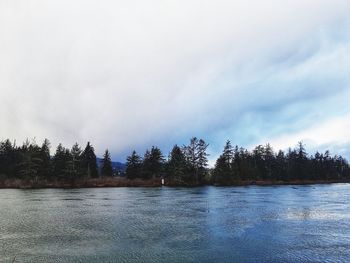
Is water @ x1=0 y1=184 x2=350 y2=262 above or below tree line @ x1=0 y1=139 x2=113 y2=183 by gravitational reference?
below

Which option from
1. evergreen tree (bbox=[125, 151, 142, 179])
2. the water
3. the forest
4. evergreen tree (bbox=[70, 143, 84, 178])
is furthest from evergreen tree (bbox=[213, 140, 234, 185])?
the water

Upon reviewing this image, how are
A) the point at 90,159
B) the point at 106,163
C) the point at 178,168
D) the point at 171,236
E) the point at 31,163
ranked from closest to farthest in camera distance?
the point at 171,236 → the point at 31,163 → the point at 178,168 → the point at 90,159 → the point at 106,163

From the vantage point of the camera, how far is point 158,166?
465 feet

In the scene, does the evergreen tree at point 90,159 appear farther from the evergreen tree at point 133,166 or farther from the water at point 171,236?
the water at point 171,236

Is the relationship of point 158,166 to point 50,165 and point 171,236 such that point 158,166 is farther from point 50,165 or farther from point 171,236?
point 171,236

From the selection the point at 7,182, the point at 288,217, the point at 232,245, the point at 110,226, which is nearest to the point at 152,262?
the point at 232,245

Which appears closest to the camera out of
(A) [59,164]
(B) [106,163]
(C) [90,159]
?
(A) [59,164]

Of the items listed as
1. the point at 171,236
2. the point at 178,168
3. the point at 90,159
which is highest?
A: the point at 90,159

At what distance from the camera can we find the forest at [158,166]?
114m

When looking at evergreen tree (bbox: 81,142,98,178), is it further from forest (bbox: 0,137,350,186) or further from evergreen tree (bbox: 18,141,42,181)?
evergreen tree (bbox: 18,141,42,181)

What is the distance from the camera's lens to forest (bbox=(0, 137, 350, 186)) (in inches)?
4473

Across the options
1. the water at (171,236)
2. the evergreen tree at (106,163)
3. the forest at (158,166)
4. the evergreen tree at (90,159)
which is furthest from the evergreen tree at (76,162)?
the water at (171,236)

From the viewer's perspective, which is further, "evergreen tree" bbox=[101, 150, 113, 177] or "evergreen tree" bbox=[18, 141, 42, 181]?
"evergreen tree" bbox=[101, 150, 113, 177]

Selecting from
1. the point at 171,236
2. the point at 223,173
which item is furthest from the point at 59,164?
the point at 171,236
